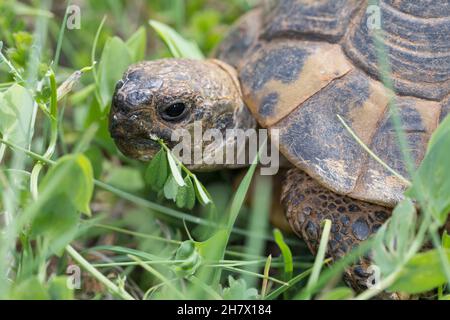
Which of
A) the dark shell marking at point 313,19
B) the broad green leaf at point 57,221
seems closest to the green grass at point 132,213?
the broad green leaf at point 57,221

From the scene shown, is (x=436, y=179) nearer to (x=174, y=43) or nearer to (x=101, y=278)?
(x=101, y=278)

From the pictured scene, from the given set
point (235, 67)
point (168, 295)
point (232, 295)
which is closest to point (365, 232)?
point (232, 295)

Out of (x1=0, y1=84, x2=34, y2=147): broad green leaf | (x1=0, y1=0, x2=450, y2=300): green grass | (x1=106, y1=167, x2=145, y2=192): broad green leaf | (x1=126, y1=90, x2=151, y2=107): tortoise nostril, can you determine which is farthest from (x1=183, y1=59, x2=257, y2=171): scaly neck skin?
(x1=0, y1=84, x2=34, y2=147): broad green leaf

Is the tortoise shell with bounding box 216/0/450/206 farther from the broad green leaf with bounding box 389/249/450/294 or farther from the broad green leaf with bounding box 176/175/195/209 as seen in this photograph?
the broad green leaf with bounding box 389/249/450/294

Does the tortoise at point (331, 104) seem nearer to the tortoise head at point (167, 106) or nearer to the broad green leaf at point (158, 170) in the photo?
the tortoise head at point (167, 106)

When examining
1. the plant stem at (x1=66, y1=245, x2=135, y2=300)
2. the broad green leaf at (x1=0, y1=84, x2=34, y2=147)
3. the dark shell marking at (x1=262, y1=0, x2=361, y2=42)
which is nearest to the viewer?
the plant stem at (x1=66, y1=245, x2=135, y2=300)

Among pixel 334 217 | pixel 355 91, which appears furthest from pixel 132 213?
pixel 355 91
